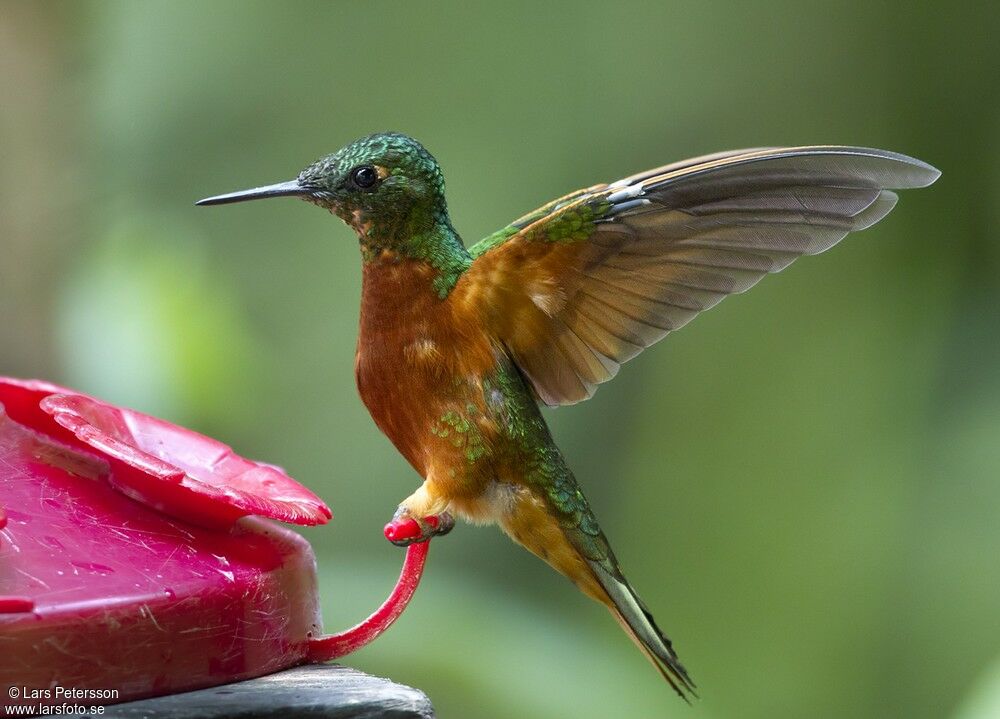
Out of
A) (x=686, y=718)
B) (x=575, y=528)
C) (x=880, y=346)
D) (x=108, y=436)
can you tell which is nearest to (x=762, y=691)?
(x=686, y=718)

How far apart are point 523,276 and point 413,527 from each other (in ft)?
1.23

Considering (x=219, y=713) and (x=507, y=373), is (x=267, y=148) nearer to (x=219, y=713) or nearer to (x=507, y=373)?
(x=507, y=373)

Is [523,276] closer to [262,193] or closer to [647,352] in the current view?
[262,193]

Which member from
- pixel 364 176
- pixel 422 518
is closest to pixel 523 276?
pixel 364 176

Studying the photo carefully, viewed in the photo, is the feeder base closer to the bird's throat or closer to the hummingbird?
the hummingbird

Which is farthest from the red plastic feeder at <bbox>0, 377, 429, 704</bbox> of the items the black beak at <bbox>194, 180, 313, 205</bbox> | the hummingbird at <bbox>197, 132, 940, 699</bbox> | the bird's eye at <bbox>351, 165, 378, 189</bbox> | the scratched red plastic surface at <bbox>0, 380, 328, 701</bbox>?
the bird's eye at <bbox>351, 165, 378, 189</bbox>

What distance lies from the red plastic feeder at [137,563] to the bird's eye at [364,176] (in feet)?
1.32

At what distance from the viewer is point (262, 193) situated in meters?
1.47

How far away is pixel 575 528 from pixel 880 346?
247 centimetres

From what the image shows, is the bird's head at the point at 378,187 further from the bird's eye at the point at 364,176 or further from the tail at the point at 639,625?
the tail at the point at 639,625

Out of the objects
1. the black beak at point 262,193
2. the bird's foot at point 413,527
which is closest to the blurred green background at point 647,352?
the bird's foot at point 413,527

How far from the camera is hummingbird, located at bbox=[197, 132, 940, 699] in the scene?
5.16 ft

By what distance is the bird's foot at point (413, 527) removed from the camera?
1.51m

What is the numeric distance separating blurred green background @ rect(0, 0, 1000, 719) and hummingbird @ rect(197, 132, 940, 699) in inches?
68.3
